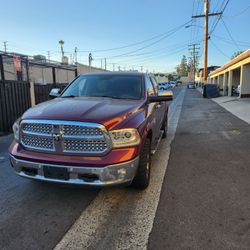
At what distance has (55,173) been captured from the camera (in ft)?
9.61

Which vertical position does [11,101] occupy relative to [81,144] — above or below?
above

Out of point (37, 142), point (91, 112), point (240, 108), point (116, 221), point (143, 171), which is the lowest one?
point (116, 221)

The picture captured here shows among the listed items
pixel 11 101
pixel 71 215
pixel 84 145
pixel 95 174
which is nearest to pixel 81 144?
pixel 84 145

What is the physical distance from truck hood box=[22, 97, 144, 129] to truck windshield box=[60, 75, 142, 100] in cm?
58

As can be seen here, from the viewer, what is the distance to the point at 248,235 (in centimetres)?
258

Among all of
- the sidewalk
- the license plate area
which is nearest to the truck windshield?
the license plate area

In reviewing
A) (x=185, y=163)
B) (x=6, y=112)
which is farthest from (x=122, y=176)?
(x=6, y=112)

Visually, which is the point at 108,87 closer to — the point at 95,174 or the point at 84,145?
the point at 84,145

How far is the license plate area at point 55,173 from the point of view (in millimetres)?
2886

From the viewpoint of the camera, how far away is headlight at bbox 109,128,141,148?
2.92m

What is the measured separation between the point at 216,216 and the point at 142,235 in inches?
39.7

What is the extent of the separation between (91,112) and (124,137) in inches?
21.2

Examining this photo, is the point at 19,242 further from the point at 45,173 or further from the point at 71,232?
the point at 45,173

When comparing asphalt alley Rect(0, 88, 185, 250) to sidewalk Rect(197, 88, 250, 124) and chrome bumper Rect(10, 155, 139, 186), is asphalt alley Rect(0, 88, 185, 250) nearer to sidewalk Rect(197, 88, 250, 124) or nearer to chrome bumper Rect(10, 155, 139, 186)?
chrome bumper Rect(10, 155, 139, 186)
